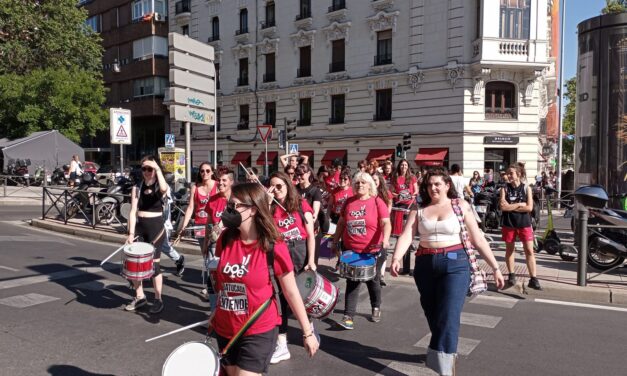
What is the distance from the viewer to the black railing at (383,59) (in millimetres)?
28234

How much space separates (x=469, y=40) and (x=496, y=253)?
17654 millimetres

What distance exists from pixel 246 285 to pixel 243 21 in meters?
35.1

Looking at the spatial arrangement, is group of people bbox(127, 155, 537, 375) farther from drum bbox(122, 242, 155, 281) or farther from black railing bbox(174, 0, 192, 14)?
black railing bbox(174, 0, 192, 14)

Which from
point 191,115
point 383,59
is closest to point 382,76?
point 383,59

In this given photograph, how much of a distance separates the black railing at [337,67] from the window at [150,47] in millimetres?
14992

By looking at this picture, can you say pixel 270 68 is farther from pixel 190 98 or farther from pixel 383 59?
pixel 190 98

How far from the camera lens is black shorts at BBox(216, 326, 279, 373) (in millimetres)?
2812

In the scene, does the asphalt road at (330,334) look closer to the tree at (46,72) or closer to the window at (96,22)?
the tree at (46,72)

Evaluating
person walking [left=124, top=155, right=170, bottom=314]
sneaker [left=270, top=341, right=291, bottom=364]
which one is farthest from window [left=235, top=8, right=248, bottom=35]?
sneaker [left=270, top=341, right=291, bottom=364]

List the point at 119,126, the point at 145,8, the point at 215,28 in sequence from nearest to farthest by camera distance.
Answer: the point at 119,126
the point at 215,28
the point at 145,8

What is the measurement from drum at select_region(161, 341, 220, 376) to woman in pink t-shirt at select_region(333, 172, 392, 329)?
304 cm

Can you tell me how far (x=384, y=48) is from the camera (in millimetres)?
28531

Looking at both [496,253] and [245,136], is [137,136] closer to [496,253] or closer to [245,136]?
[245,136]

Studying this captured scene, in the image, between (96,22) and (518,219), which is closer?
(518,219)
